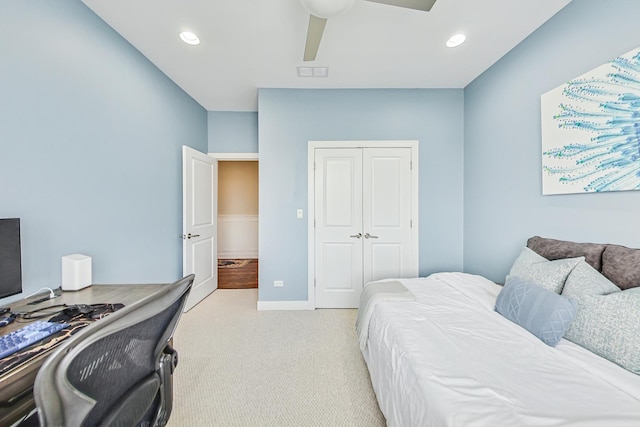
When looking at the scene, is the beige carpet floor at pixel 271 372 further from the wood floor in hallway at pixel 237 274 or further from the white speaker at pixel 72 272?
the wood floor in hallway at pixel 237 274

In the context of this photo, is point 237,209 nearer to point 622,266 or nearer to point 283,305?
point 283,305

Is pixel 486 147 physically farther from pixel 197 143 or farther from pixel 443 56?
pixel 197 143

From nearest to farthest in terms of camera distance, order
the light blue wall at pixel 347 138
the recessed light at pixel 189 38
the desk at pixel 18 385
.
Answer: the desk at pixel 18 385, the recessed light at pixel 189 38, the light blue wall at pixel 347 138

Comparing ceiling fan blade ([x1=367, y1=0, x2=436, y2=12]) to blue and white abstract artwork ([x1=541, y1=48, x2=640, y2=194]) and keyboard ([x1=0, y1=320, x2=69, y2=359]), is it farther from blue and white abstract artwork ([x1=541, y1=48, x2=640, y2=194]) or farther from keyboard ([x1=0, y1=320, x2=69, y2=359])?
keyboard ([x1=0, y1=320, x2=69, y2=359])

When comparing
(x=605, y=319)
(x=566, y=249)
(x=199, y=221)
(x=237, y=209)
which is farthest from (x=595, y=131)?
(x=237, y=209)

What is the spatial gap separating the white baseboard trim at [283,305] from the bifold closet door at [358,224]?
17 cm

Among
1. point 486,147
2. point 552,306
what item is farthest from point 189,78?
point 552,306

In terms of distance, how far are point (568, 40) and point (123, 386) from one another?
3202 millimetres

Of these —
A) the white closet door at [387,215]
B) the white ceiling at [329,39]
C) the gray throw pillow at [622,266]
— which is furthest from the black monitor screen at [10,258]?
the gray throw pillow at [622,266]

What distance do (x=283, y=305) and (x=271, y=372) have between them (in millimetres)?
1289

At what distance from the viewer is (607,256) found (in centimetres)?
155

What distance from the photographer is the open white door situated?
3232 mm

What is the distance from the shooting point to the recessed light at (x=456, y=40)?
2.33 m

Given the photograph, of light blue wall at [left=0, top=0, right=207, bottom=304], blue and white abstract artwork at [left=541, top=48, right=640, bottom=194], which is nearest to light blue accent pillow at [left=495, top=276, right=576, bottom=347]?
blue and white abstract artwork at [left=541, top=48, right=640, bottom=194]
